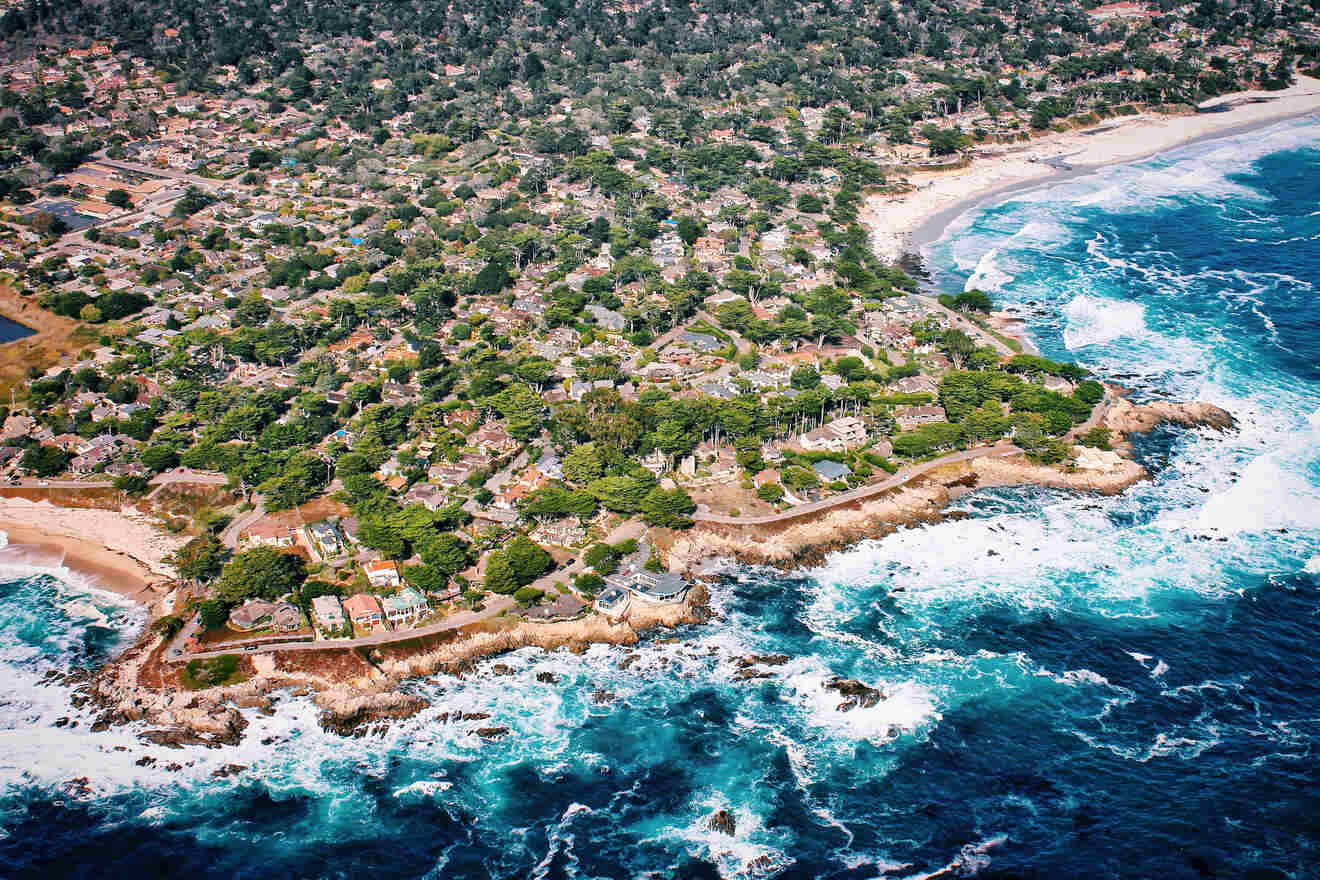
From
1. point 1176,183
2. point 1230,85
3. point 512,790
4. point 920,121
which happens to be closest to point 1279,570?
point 512,790

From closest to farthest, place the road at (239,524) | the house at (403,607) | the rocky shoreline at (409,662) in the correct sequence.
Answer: the rocky shoreline at (409,662) → the house at (403,607) → the road at (239,524)

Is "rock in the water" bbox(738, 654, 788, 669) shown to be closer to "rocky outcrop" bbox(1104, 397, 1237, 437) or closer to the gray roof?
the gray roof

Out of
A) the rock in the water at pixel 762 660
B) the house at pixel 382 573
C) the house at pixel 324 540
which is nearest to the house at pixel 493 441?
the house at pixel 324 540

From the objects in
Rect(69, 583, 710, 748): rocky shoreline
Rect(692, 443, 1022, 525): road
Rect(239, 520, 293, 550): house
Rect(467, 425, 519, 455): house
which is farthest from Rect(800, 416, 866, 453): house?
Rect(239, 520, 293, 550): house

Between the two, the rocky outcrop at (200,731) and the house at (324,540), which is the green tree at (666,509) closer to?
the house at (324,540)

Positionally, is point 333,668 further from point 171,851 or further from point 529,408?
point 529,408
